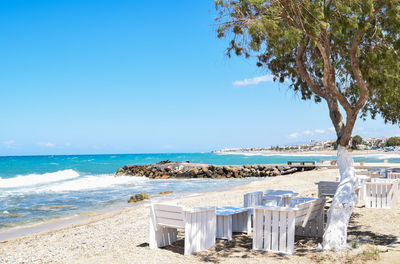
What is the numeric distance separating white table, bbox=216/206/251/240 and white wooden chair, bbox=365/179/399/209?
433 centimetres

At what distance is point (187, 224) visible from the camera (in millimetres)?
5906

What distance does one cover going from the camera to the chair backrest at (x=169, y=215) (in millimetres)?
5984

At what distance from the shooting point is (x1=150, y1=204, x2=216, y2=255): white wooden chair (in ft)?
19.5

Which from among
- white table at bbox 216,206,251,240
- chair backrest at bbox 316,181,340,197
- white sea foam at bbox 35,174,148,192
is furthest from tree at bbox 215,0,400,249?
white sea foam at bbox 35,174,148,192

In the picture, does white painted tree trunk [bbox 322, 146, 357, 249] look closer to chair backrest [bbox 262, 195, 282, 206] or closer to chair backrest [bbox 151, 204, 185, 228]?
chair backrest [bbox 262, 195, 282, 206]

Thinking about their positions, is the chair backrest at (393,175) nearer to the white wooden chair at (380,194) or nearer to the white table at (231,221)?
the white wooden chair at (380,194)

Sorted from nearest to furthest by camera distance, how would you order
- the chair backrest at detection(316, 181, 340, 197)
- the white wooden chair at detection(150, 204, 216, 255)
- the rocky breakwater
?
the white wooden chair at detection(150, 204, 216, 255), the chair backrest at detection(316, 181, 340, 197), the rocky breakwater

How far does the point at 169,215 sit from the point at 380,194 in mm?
6521

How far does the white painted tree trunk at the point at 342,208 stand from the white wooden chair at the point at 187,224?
1952mm

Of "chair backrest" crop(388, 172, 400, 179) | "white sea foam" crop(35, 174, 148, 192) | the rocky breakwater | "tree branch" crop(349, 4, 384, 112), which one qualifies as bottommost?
"white sea foam" crop(35, 174, 148, 192)

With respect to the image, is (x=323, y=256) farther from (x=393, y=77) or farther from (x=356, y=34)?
(x=356, y=34)

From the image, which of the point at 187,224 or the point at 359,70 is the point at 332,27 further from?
the point at 187,224

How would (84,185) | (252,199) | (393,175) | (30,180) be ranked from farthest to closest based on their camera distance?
(30,180)
(84,185)
(393,175)
(252,199)

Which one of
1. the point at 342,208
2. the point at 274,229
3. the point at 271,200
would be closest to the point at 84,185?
the point at 271,200
